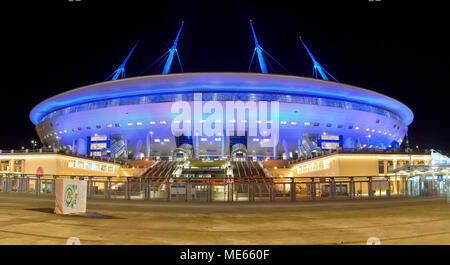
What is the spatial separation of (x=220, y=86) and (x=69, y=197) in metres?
44.7

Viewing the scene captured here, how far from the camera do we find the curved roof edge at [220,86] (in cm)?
5275

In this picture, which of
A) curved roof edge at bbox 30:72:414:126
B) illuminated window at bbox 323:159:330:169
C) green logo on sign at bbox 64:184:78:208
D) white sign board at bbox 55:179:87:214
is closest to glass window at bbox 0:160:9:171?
curved roof edge at bbox 30:72:414:126

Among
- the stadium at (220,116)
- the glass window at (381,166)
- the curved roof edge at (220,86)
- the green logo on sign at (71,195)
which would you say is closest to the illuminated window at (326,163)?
the glass window at (381,166)

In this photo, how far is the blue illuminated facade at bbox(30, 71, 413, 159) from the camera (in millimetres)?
53875

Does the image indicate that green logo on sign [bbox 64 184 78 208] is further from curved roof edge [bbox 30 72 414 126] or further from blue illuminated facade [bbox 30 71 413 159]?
blue illuminated facade [bbox 30 71 413 159]

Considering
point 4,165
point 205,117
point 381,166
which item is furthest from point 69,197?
point 205,117

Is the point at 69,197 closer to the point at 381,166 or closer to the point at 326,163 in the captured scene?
the point at 326,163

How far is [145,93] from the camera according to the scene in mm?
55875

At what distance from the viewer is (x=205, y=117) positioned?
54.7m

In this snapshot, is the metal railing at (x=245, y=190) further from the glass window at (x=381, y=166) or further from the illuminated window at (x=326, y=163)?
the illuminated window at (x=326, y=163)
